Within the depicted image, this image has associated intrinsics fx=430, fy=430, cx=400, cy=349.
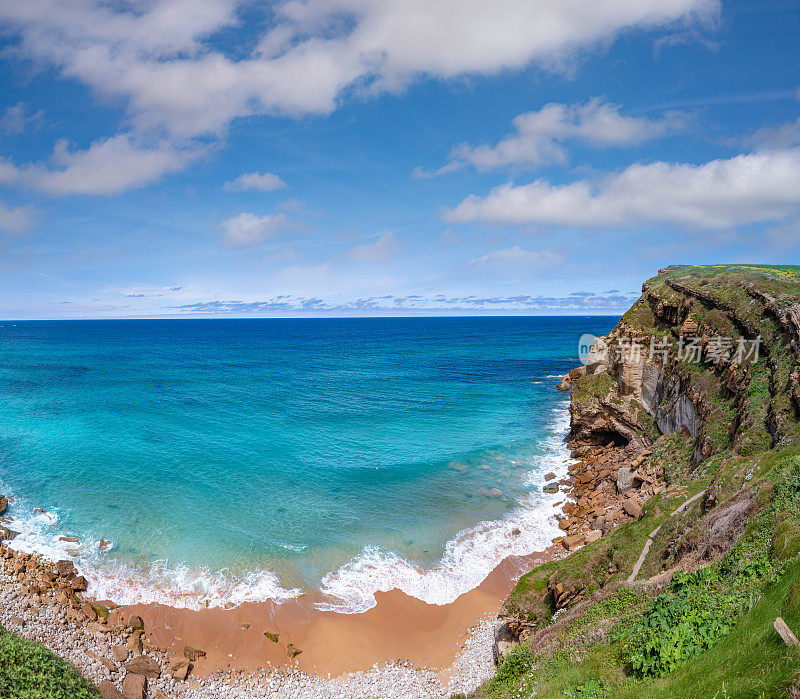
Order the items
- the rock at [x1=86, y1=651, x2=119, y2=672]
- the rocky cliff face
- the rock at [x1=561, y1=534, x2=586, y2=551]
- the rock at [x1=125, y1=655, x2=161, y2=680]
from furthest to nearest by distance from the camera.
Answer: the rock at [x1=561, y1=534, x2=586, y2=551], the rocky cliff face, the rock at [x1=125, y1=655, x2=161, y2=680], the rock at [x1=86, y1=651, x2=119, y2=672]

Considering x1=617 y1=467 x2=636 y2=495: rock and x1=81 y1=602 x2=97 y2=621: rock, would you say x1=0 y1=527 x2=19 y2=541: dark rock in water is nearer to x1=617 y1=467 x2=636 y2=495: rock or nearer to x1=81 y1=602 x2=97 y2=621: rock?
x1=81 y1=602 x2=97 y2=621: rock

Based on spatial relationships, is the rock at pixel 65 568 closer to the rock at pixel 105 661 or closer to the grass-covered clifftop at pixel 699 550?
the rock at pixel 105 661

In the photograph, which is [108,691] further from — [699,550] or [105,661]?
[699,550]

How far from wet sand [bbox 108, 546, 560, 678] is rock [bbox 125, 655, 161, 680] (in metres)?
1.33

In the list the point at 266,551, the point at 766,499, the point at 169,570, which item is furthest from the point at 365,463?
the point at 766,499

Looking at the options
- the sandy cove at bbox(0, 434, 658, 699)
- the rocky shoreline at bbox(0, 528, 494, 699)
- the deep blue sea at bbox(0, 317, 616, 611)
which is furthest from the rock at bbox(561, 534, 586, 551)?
the rocky shoreline at bbox(0, 528, 494, 699)

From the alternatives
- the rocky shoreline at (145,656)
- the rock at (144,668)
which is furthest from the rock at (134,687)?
the rock at (144,668)

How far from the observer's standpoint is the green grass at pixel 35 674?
1362 centimetres

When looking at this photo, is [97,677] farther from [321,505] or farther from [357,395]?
[357,395]

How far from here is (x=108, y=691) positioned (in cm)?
1609

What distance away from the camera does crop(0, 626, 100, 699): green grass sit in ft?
44.7

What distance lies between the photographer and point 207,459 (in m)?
39.2

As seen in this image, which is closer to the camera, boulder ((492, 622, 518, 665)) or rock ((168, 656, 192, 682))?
boulder ((492, 622, 518, 665))

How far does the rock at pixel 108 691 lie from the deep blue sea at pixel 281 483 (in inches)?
228
